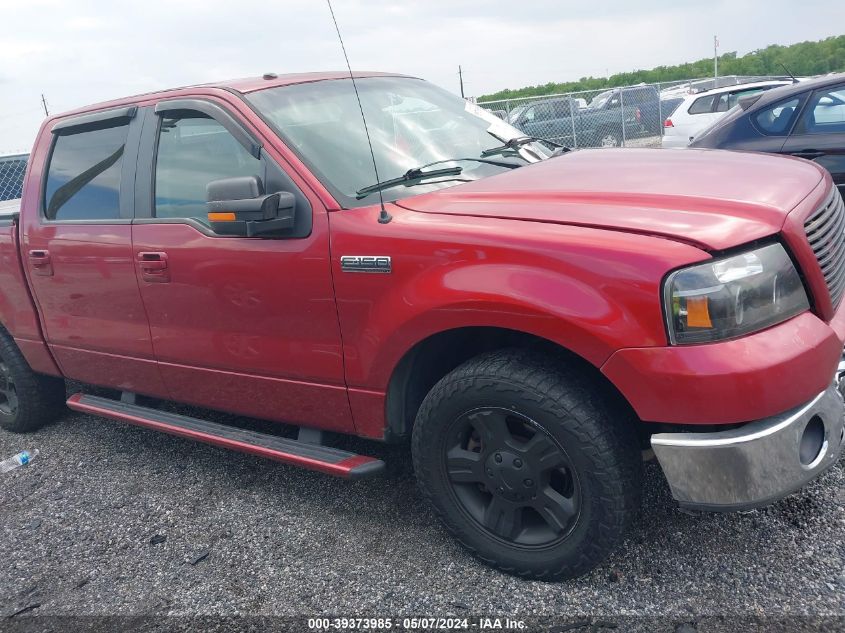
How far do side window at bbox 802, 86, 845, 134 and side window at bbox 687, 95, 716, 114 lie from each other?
7410 millimetres

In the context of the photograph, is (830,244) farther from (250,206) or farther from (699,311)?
(250,206)

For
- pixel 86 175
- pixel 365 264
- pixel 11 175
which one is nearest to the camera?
pixel 365 264

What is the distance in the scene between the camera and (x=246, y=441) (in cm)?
324

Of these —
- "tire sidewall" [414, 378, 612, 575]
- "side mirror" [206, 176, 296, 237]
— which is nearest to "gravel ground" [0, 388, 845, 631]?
"tire sidewall" [414, 378, 612, 575]

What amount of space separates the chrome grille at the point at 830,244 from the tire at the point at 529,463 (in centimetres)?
79

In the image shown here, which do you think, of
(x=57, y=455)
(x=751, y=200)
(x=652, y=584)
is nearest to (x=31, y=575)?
(x=57, y=455)

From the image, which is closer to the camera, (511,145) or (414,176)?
(414,176)

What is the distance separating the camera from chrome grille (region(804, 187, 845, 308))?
237 cm

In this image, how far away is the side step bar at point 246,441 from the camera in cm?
288

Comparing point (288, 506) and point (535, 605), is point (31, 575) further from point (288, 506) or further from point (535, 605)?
point (535, 605)

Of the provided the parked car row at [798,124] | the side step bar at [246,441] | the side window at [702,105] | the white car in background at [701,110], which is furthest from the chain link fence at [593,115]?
the side step bar at [246,441]

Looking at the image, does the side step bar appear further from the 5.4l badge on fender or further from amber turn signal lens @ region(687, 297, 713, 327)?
amber turn signal lens @ region(687, 297, 713, 327)

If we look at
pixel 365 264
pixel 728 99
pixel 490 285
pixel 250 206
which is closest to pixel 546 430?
pixel 490 285

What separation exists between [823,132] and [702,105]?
25.4 ft
